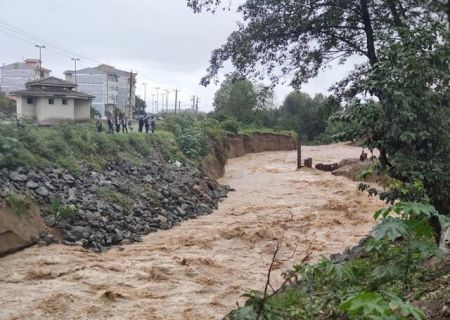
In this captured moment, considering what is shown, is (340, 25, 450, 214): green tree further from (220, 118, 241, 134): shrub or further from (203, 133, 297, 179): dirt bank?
(220, 118, 241, 134): shrub

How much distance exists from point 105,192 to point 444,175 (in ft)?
41.3

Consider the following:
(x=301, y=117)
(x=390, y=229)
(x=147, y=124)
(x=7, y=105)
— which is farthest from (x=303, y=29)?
(x=301, y=117)

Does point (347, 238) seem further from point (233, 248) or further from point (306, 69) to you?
point (306, 69)

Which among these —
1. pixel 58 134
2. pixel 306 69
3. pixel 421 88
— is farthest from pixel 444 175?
pixel 58 134

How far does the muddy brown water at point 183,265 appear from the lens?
29.3ft

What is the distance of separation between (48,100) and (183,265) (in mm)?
24702

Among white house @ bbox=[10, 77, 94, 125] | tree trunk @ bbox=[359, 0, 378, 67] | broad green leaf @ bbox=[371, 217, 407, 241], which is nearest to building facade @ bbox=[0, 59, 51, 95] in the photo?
white house @ bbox=[10, 77, 94, 125]

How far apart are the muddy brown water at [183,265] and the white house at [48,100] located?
55.9 feet

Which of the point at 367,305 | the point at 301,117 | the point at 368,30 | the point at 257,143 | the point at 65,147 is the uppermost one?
the point at 368,30

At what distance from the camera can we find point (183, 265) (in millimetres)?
11648

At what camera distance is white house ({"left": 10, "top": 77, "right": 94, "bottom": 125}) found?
3281 centimetres

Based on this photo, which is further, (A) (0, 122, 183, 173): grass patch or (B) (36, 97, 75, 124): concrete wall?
(B) (36, 97, 75, 124): concrete wall

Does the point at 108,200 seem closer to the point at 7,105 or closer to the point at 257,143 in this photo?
the point at 7,105

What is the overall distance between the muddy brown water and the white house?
55.9 feet
